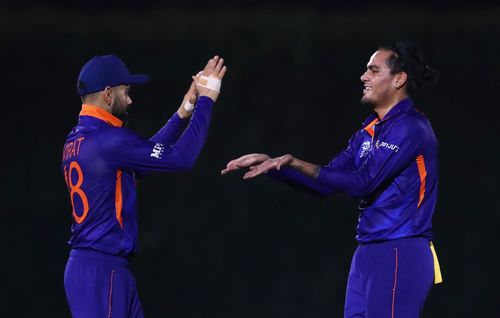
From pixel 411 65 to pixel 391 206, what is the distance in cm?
57

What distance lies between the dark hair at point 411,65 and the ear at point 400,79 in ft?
0.04

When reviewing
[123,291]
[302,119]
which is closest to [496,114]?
[302,119]

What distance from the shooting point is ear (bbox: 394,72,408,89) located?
3.36 meters

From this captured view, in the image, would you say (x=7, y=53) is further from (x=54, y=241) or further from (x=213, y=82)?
(x=213, y=82)

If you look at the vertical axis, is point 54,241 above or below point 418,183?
below

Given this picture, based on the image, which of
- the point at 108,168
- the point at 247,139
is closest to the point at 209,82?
the point at 108,168

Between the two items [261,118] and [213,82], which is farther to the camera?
[261,118]

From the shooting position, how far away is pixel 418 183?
320 centimetres

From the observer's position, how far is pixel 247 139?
5.41 meters

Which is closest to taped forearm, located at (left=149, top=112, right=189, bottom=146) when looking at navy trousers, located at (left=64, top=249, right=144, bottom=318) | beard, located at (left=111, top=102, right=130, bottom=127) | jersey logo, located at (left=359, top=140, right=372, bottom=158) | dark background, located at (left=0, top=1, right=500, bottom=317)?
beard, located at (left=111, top=102, right=130, bottom=127)

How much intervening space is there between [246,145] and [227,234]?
543mm

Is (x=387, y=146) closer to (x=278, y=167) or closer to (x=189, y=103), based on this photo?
(x=278, y=167)

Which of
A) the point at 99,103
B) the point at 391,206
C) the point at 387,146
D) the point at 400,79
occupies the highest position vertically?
the point at 400,79

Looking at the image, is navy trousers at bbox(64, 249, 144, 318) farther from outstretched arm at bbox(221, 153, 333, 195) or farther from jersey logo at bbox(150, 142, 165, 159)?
outstretched arm at bbox(221, 153, 333, 195)
